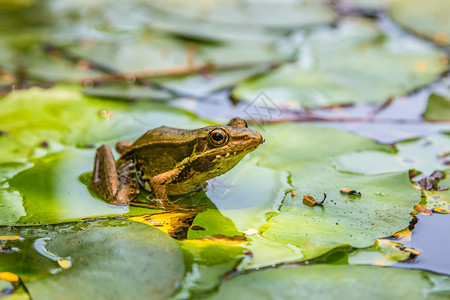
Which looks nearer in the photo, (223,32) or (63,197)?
(63,197)

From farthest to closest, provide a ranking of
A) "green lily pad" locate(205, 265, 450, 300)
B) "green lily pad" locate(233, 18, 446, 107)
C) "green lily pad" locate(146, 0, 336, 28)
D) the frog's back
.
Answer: "green lily pad" locate(146, 0, 336, 28) → "green lily pad" locate(233, 18, 446, 107) → the frog's back → "green lily pad" locate(205, 265, 450, 300)

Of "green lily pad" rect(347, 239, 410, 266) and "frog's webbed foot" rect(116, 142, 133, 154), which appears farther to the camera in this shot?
"frog's webbed foot" rect(116, 142, 133, 154)

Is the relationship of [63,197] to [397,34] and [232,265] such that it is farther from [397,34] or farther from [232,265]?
[397,34]

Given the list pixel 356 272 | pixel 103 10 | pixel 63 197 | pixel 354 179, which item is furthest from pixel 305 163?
pixel 103 10

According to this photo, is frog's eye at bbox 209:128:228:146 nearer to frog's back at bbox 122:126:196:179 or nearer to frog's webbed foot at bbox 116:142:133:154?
frog's back at bbox 122:126:196:179

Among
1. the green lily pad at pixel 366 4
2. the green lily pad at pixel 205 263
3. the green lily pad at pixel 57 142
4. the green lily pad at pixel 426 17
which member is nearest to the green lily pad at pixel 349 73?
the green lily pad at pixel 426 17

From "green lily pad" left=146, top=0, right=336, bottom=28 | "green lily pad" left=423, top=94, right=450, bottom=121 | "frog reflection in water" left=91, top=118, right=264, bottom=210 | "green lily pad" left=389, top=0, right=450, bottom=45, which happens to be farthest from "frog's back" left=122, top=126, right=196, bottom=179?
"green lily pad" left=389, top=0, right=450, bottom=45
